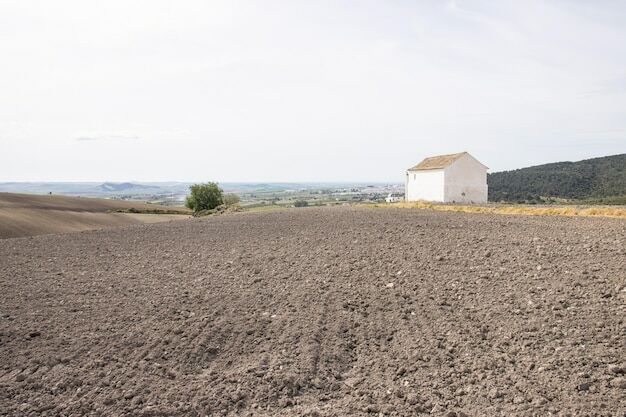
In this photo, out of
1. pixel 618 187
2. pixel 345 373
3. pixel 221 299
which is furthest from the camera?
pixel 618 187

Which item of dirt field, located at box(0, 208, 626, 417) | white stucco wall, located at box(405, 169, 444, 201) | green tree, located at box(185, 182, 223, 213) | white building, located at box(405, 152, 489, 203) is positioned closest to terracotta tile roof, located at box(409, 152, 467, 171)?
white building, located at box(405, 152, 489, 203)

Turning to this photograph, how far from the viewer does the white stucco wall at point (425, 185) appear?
113 feet

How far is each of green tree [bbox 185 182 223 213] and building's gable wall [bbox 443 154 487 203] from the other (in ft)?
149

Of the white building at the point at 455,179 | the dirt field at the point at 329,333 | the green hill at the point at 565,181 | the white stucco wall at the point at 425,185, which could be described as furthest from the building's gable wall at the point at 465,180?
the green hill at the point at 565,181

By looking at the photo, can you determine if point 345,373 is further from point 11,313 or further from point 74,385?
point 11,313

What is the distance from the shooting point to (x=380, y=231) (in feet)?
52.1

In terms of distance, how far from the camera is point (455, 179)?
34062 millimetres

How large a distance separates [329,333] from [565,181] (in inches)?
3088

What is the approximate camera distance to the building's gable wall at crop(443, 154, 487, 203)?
33.9m

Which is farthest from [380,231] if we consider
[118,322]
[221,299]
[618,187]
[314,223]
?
[618,187]

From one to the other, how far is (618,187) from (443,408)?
75.4 metres

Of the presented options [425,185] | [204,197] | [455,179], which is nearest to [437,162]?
[425,185]

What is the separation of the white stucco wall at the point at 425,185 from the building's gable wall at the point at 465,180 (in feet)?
1.72

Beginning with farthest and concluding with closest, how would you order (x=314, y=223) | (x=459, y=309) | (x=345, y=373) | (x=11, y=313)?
(x=314, y=223) < (x=11, y=313) < (x=459, y=309) < (x=345, y=373)
